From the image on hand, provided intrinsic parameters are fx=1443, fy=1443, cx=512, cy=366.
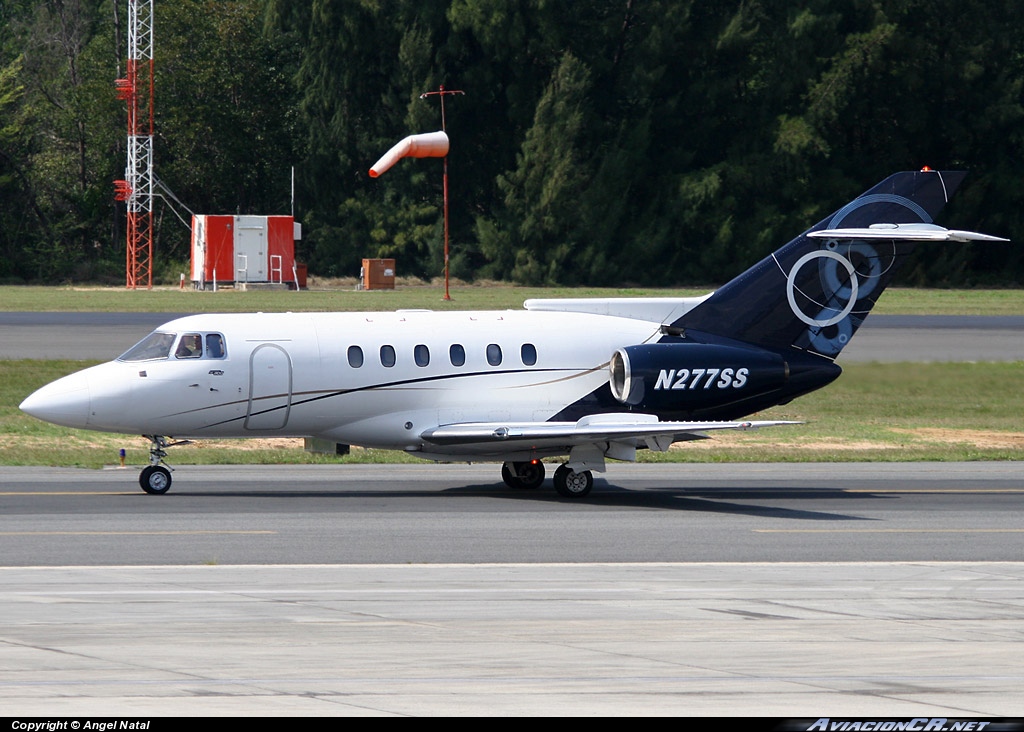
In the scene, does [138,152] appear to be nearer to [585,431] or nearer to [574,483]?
[574,483]

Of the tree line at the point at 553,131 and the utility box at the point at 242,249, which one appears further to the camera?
the tree line at the point at 553,131

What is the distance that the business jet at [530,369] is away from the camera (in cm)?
2188

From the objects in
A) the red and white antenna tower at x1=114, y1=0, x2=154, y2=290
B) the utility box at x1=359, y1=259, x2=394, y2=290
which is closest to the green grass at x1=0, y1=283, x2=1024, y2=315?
the utility box at x1=359, y1=259, x2=394, y2=290

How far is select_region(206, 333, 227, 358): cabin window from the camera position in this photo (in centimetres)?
2216

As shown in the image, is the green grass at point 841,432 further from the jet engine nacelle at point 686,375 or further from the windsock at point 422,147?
the windsock at point 422,147

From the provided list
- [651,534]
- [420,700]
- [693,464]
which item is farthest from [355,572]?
[693,464]

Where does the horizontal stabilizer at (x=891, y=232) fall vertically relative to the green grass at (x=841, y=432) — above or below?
above

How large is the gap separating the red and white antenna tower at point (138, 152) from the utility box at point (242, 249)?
13.0 ft

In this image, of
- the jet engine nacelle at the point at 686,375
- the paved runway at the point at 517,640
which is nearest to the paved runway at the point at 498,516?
the paved runway at the point at 517,640

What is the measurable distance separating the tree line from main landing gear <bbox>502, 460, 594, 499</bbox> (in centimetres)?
6330

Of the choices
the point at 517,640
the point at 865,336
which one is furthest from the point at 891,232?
the point at 865,336

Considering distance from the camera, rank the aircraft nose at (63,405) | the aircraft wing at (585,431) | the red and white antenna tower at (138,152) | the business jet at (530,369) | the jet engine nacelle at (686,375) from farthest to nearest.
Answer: the red and white antenna tower at (138,152)
the jet engine nacelle at (686,375)
the business jet at (530,369)
the aircraft wing at (585,431)
the aircraft nose at (63,405)

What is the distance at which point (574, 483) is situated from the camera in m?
22.7

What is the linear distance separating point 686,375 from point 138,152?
69.0m
